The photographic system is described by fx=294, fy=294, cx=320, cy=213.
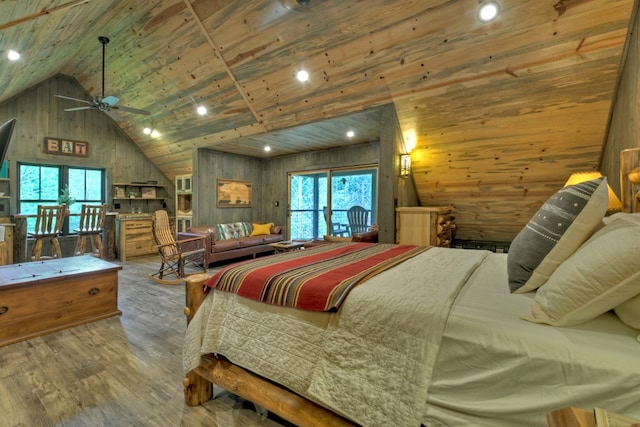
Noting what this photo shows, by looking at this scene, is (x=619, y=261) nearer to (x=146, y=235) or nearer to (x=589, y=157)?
(x=589, y=157)

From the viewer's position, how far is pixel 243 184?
23.2 feet

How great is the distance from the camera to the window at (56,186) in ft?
18.7

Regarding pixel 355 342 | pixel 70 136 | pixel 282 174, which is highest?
pixel 70 136

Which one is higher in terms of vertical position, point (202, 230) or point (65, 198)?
point (65, 198)

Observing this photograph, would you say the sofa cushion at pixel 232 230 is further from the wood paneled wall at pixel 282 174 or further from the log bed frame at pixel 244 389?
the log bed frame at pixel 244 389

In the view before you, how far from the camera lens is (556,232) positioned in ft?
4.14

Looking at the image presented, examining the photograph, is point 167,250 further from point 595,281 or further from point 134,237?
point 595,281

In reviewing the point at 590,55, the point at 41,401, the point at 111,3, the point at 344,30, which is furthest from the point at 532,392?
the point at 111,3

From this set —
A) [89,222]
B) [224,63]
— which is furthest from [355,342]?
[89,222]

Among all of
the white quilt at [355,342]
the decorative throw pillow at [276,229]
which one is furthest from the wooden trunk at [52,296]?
the decorative throw pillow at [276,229]

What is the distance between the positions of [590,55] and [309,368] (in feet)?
11.4

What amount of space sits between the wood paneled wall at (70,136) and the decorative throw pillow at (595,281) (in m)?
7.81

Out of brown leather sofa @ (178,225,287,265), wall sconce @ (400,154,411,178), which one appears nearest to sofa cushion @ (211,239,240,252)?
brown leather sofa @ (178,225,287,265)

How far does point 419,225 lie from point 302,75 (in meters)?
2.44
